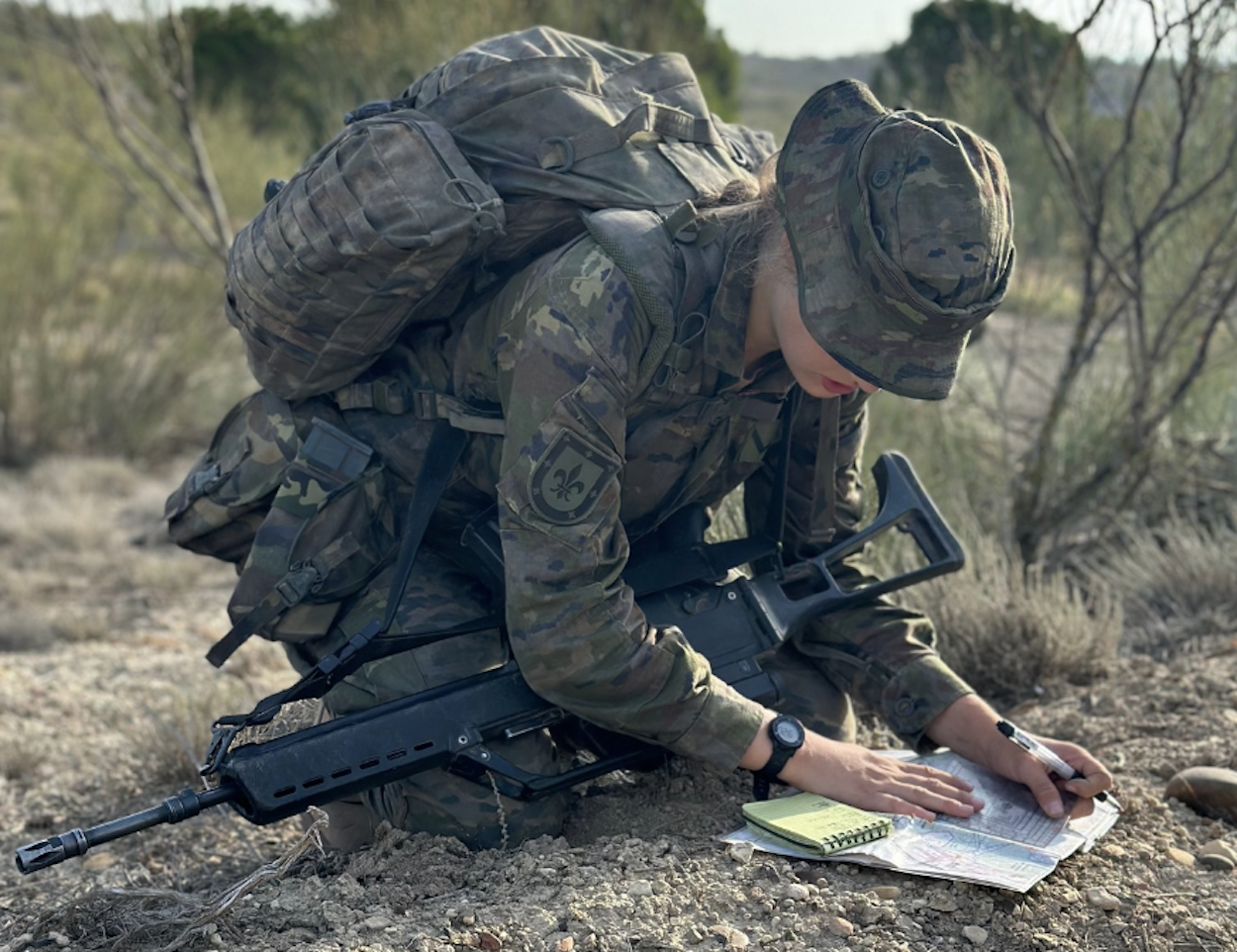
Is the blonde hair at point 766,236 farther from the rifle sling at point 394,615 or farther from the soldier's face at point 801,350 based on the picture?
the rifle sling at point 394,615

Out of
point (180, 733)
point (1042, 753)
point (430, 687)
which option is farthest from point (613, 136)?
point (180, 733)

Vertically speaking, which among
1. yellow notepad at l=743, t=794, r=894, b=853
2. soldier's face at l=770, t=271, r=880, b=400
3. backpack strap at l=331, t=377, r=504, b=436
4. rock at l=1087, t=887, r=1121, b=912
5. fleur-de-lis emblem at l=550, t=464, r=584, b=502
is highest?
soldier's face at l=770, t=271, r=880, b=400

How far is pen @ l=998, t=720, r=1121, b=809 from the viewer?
8.21ft

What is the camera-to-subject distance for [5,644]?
4797 mm

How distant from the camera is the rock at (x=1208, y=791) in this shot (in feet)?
8.62

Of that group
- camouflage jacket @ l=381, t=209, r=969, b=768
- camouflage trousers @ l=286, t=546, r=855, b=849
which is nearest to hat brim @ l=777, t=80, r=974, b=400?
camouflage jacket @ l=381, t=209, r=969, b=768

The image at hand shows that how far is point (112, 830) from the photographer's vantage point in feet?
6.85

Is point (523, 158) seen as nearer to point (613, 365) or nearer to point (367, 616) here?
point (613, 365)

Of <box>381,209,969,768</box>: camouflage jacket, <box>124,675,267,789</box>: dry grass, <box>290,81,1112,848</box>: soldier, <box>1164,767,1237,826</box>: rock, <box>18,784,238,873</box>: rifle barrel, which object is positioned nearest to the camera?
<box>18,784,238,873</box>: rifle barrel

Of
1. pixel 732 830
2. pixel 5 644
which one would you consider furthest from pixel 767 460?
pixel 5 644

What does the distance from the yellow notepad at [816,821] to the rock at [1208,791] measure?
756mm

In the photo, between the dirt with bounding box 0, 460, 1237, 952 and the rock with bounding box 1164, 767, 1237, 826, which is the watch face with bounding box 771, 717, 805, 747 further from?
the rock with bounding box 1164, 767, 1237, 826

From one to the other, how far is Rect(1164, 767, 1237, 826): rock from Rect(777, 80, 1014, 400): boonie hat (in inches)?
43.3

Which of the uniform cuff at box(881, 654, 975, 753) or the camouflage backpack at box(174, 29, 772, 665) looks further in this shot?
the uniform cuff at box(881, 654, 975, 753)
